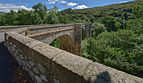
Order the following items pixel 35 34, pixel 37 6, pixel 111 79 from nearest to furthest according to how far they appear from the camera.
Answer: pixel 111 79 < pixel 35 34 < pixel 37 6

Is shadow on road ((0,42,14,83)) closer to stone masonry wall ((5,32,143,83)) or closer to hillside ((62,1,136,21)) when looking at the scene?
stone masonry wall ((5,32,143,83))

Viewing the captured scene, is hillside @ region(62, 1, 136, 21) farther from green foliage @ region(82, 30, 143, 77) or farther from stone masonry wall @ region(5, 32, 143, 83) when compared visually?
stone masonry wall @ region(5, 32, 143, 83)

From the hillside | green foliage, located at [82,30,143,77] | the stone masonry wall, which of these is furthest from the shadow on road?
the hillside

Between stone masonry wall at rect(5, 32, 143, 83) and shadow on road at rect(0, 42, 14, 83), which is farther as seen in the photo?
shadow on road at rect(0, 42, 14, 83)

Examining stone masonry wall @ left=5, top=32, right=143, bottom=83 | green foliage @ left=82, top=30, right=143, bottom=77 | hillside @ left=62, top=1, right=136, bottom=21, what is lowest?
green foliage @ left=82, top=30, right=143, bottom=77

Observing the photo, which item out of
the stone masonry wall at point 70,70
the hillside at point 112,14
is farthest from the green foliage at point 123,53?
the hillside at point 112,14

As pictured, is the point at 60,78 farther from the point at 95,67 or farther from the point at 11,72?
the point at 11,72

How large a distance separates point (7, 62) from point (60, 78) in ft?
7.50

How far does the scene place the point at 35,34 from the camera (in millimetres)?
5000

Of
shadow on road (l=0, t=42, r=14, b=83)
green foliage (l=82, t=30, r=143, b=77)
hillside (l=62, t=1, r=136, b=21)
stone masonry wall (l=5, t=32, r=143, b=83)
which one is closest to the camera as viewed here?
stone masonry wall (l=5, t=32, r=143, b=83)

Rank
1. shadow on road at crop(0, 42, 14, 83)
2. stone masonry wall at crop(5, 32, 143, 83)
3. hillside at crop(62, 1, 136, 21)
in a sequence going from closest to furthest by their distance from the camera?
stone masonry wall at crop(5, 32, 143, 83), shadow on road at crop(0, 42, 14, 83), hillside at crop(62, 1, 136, 21)

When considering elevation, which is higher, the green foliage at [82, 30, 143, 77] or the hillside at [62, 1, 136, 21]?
the hillside at [62, 1, 136, 21]

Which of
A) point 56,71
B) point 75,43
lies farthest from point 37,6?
point 56,71

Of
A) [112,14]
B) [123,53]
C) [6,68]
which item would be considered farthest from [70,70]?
[112,14]
